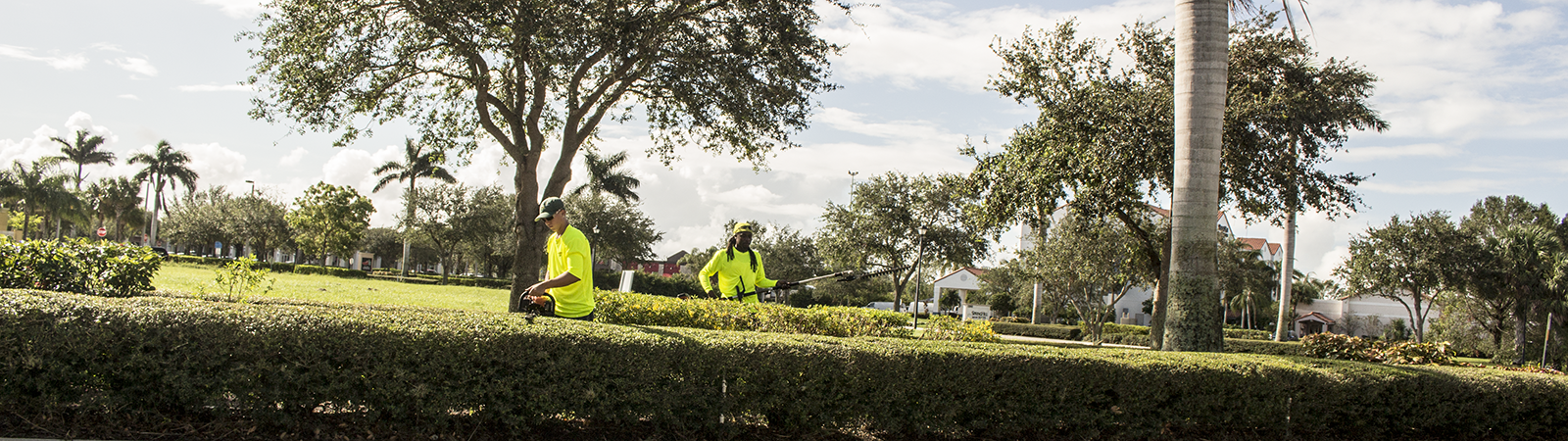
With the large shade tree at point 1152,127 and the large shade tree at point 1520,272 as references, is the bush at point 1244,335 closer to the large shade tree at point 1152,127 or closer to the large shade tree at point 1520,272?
the large shade tree at point 1520,272

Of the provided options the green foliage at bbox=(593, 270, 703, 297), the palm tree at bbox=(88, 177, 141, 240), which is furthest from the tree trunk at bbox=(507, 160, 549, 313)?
the palm tree at bbox=(88, 177, 141, 240)

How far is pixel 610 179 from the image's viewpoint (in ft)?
171

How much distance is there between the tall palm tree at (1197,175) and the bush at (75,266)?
33.0 feet

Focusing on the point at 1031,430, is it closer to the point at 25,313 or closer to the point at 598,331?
the point at 598,331

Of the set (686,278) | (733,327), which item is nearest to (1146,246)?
(733,327)

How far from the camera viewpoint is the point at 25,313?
14.4 feet

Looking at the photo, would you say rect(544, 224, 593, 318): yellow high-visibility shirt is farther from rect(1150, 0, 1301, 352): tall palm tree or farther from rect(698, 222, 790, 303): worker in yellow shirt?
rect(1150, 0, 1301, 352): tall palm tree

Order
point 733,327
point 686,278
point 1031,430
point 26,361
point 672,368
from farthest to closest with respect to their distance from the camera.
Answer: point 686,278
point 733,327
point 1031,430
point 672,368
point 26,361

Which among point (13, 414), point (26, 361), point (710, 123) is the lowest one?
point (13, 414)

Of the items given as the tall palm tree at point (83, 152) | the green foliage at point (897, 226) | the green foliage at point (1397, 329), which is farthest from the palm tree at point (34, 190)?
the green foliage at point (1397, 329)

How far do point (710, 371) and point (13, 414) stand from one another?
12.2 ft

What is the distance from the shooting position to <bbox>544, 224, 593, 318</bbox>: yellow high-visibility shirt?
18.0ft

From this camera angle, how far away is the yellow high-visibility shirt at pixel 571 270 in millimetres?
5481

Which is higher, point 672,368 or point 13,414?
point 672,368
